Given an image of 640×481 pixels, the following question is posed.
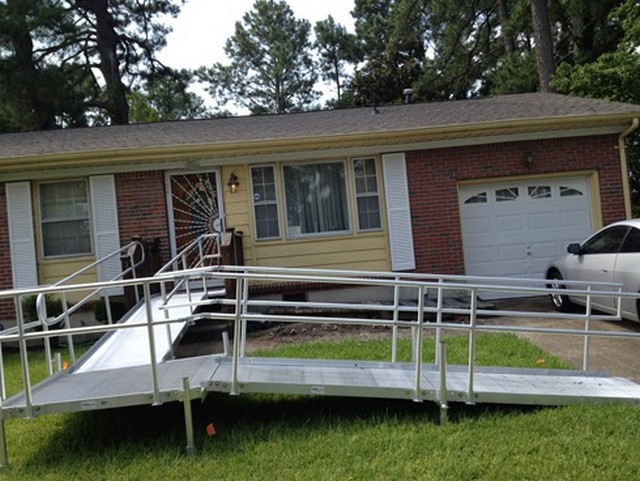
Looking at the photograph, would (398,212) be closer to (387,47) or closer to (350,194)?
(350,194)

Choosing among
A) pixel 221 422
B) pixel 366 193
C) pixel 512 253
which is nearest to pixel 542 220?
pixel 512 253

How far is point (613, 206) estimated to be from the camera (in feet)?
31.4

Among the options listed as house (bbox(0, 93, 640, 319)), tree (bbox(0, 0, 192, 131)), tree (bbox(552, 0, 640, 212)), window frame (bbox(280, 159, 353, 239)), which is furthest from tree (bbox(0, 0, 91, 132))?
tree (bbox(552, 0, 640, 212))

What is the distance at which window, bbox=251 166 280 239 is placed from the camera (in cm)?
960

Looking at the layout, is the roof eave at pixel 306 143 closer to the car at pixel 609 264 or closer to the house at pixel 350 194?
the house at pixel 350 194

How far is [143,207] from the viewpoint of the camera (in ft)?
30.7

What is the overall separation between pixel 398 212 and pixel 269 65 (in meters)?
29.0

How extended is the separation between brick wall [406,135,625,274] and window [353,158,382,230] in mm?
635

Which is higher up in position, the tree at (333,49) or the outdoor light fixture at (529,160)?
the tree at (333,49)

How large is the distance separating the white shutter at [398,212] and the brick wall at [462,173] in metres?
0.12

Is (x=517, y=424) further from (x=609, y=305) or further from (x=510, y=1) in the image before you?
(x=510, y=1)

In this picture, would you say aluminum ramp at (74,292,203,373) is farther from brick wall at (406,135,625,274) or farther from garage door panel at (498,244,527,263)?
garage door panel at (498,244,527,263)

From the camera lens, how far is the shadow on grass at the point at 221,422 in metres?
3.82

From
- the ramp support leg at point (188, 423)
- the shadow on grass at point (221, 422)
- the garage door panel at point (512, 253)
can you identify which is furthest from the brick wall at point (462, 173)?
the ramp support leg at point (188, 423)
